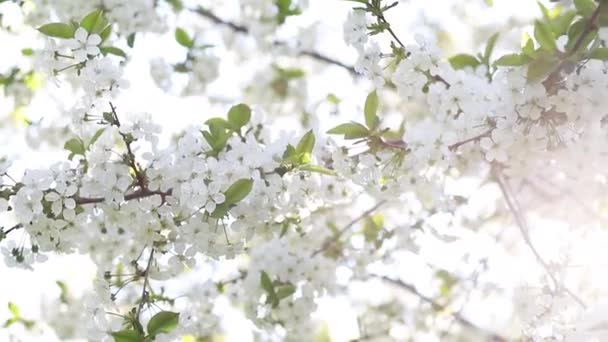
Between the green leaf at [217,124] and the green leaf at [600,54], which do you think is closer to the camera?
the green leaf at [600,54]

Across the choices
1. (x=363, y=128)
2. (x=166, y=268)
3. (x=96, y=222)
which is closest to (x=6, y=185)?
(x=96, y=222)

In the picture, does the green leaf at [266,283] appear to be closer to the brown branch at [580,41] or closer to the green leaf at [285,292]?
the green leaf at [285,292]

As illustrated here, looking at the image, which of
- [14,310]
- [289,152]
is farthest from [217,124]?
[14,310]

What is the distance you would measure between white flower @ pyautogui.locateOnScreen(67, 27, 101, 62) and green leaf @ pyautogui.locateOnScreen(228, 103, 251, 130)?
352 mm

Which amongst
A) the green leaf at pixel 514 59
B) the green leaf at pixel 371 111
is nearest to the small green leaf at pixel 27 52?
the green leaf at pixel 371 111

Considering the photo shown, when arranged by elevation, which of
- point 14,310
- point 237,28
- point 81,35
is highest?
point 81,35

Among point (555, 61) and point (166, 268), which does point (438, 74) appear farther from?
point (166, 268)

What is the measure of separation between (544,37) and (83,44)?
0.90m

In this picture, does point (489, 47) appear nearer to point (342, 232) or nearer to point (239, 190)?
point (342, 232)

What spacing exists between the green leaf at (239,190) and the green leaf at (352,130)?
242 mm

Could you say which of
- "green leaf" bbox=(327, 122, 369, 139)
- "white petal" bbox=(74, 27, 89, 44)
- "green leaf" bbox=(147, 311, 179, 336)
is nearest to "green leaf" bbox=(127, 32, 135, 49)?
"white petal" bbox=(74, 27, 89, 44)

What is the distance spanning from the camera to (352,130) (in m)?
1.62

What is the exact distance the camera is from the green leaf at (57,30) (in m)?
1.63

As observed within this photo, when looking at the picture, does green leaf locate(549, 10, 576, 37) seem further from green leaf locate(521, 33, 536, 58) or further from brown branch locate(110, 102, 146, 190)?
brown branch locate(110, 102, 146, 190)
